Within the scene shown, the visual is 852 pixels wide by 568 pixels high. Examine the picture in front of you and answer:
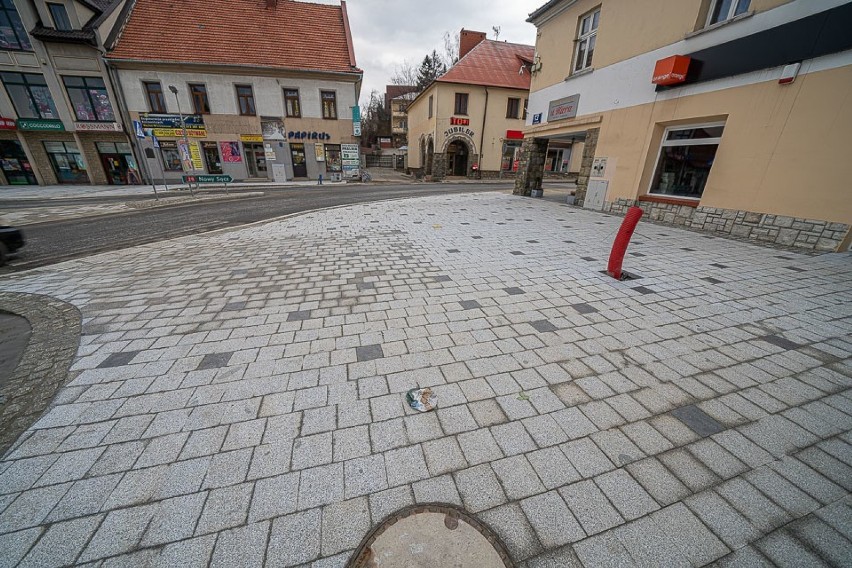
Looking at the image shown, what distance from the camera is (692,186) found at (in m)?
8.90

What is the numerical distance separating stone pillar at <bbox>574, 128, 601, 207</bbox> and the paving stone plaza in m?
8.25

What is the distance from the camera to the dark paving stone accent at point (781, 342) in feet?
11.3

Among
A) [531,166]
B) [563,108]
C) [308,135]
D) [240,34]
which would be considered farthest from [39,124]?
[563,108]

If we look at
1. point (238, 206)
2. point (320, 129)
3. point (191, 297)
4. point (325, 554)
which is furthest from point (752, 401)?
point (320, 129)

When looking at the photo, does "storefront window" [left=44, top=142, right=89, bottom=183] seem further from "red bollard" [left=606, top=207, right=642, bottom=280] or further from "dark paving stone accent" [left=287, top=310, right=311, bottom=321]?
"red bollard" [left=606, top=207, right=642, bottom=280]

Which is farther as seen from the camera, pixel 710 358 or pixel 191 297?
pixel 191 297

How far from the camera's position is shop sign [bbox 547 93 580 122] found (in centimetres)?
1259

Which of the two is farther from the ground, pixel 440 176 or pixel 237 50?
pixel 237 50

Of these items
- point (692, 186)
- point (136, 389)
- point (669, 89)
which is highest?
point (669, 89)

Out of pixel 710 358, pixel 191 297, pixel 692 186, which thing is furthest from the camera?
pixel 692 186

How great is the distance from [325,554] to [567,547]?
4.21ft

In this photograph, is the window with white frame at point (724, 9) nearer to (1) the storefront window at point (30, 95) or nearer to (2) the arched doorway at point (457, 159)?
(2) the arched doorway at point (457, 159)

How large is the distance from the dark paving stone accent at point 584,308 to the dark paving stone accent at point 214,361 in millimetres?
4299

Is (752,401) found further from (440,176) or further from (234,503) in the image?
(440,176)
